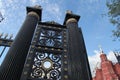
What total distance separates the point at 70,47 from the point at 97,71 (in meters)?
20.1

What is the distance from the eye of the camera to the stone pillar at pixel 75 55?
452 centimetres

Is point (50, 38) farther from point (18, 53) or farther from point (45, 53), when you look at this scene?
point (18, 53)

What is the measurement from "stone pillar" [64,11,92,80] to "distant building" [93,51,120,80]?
17.7 metres

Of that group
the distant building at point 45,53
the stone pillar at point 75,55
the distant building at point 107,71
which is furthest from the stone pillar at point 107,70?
the distant building at point 45,53

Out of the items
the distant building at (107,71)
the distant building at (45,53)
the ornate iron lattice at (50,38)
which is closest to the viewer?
the distant building at (45,53)

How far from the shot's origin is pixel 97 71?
2430 centimetres

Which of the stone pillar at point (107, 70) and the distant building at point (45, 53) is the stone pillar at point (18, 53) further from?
the stone pillar at point (107, 70)

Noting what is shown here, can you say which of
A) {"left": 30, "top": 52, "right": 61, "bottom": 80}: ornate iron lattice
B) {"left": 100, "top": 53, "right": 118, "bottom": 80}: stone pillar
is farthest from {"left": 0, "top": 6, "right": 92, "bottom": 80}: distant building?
{"left": 100, "top": 53, "right": 118, "bottom": 80}: stone pillar

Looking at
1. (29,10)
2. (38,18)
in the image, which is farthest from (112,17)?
(29,10)

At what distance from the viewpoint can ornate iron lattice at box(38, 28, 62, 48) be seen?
598 centimetres

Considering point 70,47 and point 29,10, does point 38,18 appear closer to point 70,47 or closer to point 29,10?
point 29,10

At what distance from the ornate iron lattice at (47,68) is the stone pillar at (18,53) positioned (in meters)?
0.54

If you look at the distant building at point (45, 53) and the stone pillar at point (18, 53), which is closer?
the stone pillar at point (18, 53)

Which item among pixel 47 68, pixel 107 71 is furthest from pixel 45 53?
pixel 107 71
